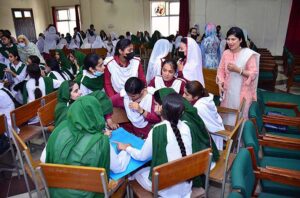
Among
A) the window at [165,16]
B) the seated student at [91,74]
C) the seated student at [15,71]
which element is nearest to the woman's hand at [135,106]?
the seated student at [91,74]

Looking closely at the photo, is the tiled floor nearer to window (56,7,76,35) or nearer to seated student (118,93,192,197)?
seated student (118,93,192,197)

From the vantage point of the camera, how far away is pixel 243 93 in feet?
9.96

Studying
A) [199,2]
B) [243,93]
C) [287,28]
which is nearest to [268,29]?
[287,28]

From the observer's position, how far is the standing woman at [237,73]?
113 inches

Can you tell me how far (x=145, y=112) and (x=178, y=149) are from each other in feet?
2.52

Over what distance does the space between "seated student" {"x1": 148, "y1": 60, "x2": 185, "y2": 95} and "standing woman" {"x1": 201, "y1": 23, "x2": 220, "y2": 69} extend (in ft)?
7.27

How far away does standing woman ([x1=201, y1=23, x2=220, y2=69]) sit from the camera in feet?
15.4

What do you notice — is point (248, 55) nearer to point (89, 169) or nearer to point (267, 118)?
point (267, 118)

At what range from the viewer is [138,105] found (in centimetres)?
230

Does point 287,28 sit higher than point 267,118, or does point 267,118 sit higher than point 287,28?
point 287,28

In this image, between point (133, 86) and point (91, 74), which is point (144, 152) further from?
point (91, 74)

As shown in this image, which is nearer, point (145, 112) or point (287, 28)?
point (145, 112)

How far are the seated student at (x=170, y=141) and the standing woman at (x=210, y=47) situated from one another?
3.31 metres

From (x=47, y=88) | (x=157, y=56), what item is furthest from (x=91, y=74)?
(x=157, y=56)
